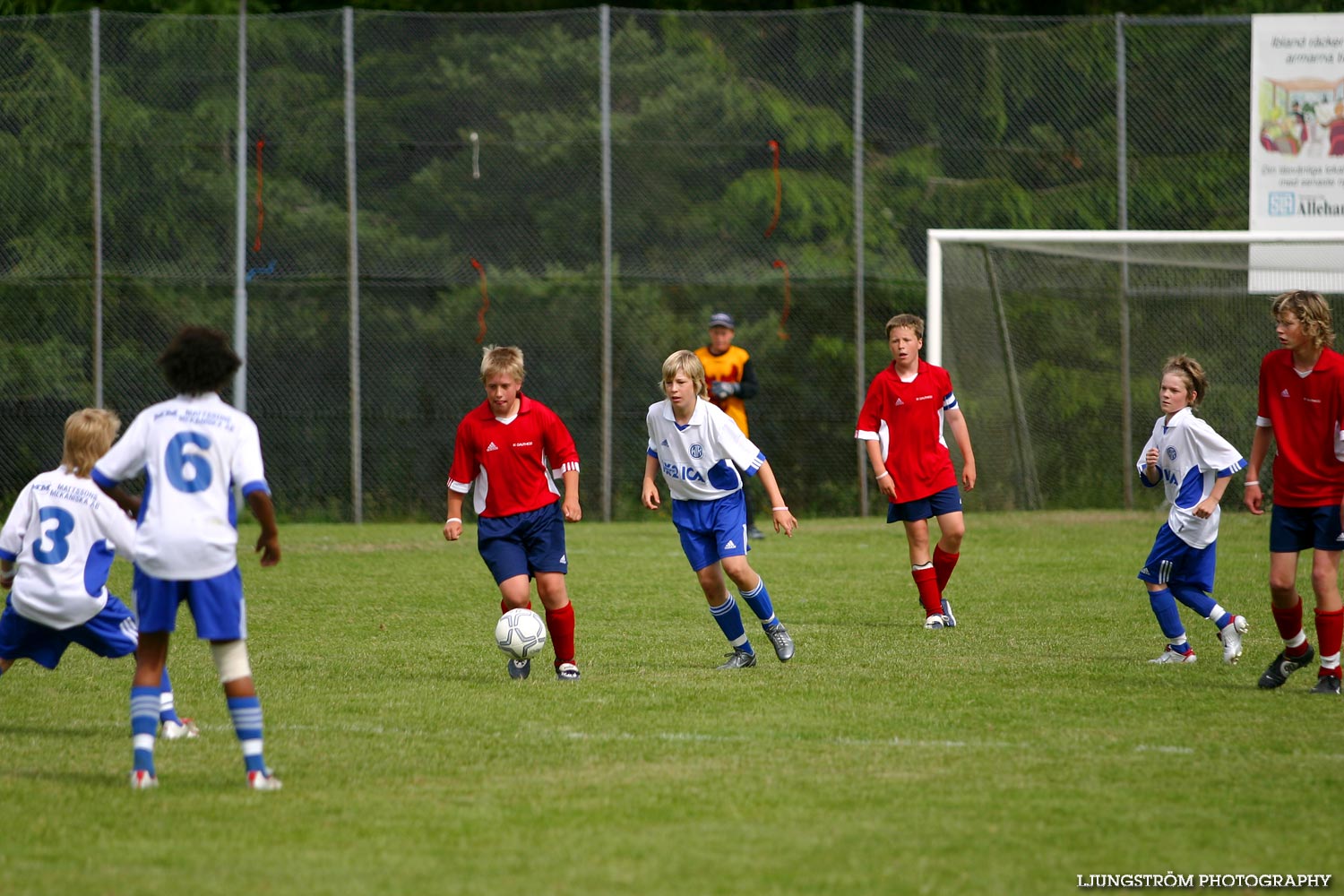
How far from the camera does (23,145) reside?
18.3 m

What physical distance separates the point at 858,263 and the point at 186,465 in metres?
13.9

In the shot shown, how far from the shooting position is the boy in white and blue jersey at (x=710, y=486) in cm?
759

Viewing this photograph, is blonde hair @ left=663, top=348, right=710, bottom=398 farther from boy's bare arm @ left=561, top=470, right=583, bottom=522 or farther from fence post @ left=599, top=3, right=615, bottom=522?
fence post @ left=599, top=3, right=615, bottom=522

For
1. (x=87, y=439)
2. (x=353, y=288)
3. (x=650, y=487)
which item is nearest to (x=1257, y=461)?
(x=650, y=487)

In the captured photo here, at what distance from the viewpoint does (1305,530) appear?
6.82 m

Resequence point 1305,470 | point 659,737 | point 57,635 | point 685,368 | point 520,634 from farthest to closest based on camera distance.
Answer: point 685,368, point 520,634, point 1305,470, point 57,635, point 659,737

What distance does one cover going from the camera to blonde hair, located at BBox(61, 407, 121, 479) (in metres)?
6.29

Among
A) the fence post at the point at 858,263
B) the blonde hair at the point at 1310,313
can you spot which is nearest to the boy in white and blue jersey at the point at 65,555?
the blonde hair at the point at 1310,313

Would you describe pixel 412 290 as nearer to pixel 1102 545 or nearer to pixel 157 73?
pixel 157 73

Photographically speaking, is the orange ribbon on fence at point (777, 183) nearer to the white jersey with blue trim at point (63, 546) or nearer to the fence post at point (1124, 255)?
the fence post at point (1124, 255)

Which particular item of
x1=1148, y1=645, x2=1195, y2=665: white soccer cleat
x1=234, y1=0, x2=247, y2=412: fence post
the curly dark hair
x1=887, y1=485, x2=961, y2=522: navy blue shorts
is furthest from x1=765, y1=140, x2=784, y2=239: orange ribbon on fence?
the curly dark hair

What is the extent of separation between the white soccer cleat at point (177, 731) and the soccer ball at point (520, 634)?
153 cm

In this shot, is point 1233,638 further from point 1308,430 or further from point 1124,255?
point 1124,255

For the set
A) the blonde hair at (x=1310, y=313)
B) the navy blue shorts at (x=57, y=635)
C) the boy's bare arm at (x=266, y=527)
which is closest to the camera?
the boy's bare arm at (x=266, y=527)
